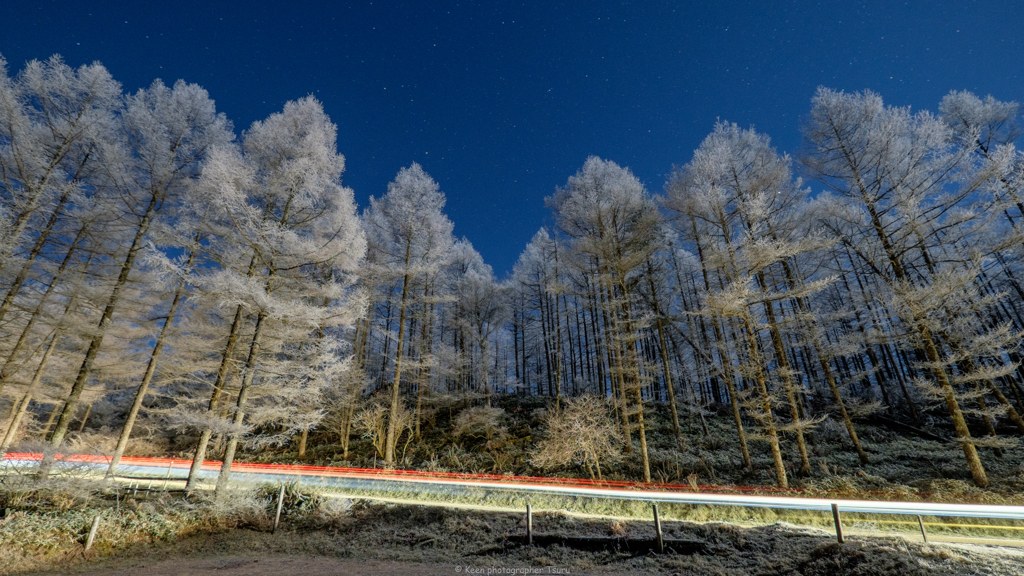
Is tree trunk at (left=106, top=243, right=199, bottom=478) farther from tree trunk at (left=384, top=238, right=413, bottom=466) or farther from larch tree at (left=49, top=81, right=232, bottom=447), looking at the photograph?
tree trunk at (left=384, top=238, right=413, bottom=466)

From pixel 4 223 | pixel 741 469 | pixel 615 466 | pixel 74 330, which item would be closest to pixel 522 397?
pixel 615 466

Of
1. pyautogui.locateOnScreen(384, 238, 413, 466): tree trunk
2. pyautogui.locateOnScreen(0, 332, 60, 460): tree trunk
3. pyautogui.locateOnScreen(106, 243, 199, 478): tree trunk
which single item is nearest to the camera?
pyautogui.locateOnScreen(106, 243, 199, 478): tree trunk

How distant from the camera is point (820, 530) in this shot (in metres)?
6.52

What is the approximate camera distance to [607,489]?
998 centimetres

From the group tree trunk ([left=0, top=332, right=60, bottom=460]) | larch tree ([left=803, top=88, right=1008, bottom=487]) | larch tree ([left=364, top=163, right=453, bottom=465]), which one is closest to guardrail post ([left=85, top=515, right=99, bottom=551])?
larch tree ([left=364, top=163, right=453, bottom=465])

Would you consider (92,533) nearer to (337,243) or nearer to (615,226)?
(337,243)

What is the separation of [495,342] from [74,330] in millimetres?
22802

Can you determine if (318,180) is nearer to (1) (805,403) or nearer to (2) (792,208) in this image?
(2) (792,208)

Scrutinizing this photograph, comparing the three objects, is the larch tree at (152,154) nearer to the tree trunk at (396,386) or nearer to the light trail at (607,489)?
the light trail at (607,489)

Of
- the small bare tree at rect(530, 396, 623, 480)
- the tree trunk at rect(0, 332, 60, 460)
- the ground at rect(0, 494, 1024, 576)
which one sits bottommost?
the ground at rect(0, 494, 1024, 576)

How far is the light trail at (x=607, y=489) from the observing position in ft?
22.7

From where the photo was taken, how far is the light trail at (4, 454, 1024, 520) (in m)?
6.93

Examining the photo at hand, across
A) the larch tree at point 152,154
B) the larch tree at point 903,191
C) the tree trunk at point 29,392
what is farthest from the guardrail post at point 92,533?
the larch tree at point 903,191

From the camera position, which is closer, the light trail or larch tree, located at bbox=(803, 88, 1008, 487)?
the light trail
